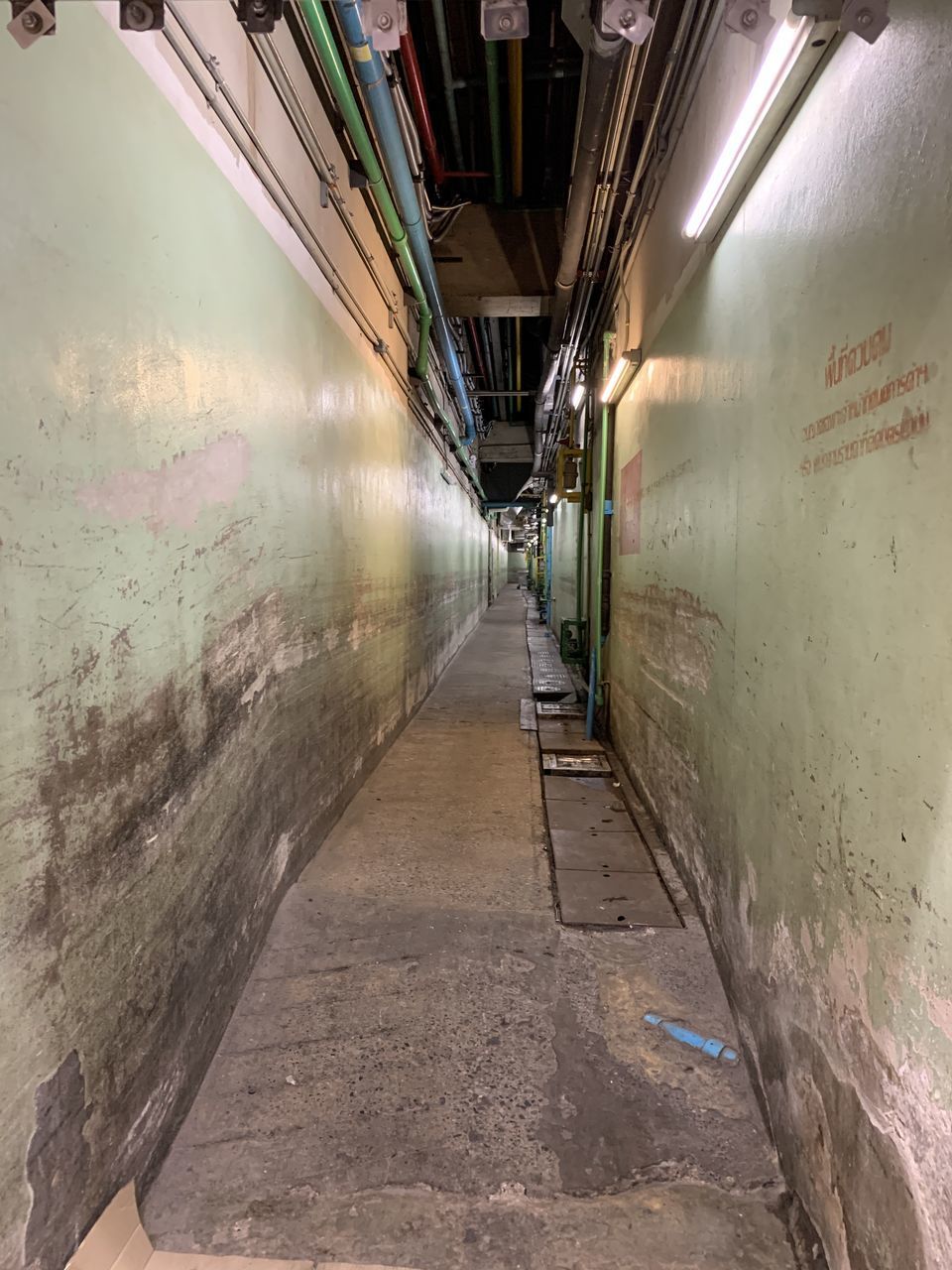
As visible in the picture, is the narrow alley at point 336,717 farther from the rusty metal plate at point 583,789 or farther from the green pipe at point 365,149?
the rusty metal plate at point 583,789

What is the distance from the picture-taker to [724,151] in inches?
64.3

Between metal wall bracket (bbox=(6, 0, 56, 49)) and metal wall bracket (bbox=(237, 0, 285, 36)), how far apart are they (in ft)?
1.14

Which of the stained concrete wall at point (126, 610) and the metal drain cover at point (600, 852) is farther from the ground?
the stained concrete wall at point (126, 610)

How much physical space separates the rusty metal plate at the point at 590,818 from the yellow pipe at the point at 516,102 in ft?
13.4

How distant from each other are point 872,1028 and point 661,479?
2.48 metres

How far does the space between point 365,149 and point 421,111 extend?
36.0 inches

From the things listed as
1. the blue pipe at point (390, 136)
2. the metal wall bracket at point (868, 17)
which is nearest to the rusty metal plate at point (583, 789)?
the metal wall bracket at point (868, 17)

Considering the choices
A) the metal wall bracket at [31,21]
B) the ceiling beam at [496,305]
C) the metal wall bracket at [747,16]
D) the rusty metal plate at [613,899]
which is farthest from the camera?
the ceiling beam at [496,305]

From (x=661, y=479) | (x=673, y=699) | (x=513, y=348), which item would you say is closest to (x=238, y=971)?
(x=673, y=699)

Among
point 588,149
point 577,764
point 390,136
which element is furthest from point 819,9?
point 577,764

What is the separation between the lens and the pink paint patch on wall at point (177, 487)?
123 centimetres

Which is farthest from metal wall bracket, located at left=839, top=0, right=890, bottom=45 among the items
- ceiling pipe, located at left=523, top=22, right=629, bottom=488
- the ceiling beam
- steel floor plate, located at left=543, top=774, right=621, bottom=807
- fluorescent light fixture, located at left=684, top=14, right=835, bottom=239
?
the ceiling beam

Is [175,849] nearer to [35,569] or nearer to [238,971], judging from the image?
[238,971]

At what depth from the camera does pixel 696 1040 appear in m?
1.74
